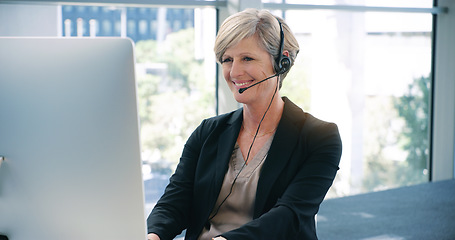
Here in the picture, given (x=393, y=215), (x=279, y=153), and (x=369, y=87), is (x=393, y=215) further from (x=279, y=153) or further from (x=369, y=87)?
(x=279, y=153)

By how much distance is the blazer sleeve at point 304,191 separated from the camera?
1349mm

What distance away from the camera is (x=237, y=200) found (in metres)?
1.52

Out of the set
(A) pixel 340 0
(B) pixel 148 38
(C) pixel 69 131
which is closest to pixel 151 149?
(B) pixel 148 38

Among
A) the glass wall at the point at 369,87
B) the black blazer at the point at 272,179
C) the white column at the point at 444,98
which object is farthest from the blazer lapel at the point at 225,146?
the white column at the point at 444,98

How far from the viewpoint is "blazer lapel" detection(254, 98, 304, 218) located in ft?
4.82

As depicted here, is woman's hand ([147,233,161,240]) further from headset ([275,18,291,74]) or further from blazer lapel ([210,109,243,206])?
headset ([275,18,291,74])

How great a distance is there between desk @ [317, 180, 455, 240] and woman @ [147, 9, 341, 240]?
1900 millimetres

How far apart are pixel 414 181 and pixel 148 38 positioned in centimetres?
310

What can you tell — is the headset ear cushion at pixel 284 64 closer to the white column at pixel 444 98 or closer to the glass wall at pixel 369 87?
the glass wall at pixel 369 87

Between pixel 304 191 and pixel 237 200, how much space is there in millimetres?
206

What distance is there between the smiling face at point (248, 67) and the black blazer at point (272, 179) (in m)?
0.12

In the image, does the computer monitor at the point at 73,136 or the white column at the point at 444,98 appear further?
the white column at the point at 444,98

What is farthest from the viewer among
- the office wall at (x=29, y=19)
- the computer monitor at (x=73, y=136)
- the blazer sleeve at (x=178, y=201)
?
the office wall at (x=29, y=19)

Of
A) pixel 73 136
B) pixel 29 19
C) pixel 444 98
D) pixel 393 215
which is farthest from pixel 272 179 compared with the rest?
pixel 444 98
